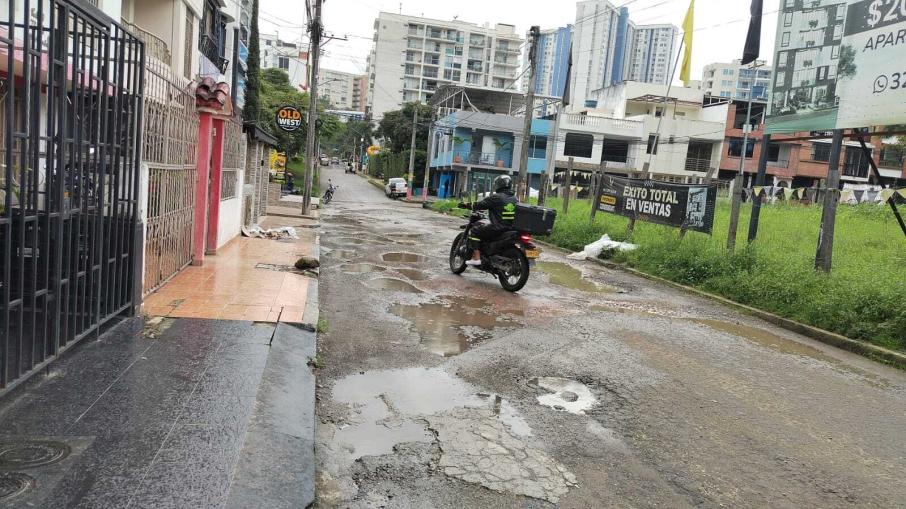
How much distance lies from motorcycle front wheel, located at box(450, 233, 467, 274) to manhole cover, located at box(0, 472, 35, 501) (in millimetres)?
8371

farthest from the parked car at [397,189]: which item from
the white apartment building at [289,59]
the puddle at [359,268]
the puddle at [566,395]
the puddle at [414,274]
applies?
the puddle at [566,395]

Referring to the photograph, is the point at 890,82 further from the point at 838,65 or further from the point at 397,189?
the point at 397,189

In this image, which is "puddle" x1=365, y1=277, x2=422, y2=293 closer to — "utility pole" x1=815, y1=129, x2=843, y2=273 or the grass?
the grass

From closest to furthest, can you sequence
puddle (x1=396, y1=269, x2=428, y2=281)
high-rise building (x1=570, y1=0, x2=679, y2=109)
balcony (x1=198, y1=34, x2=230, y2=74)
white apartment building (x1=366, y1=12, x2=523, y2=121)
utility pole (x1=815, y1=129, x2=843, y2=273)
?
utility pole (x1=815, y1=129, x2=843, y2=273) → puddle (x1=396, y1=269, x2=428, y2=281) → balcony (x1=198, y1=34, x2=230, y2=74) → high-rise building (x1=570, y1=0, x2=679, y2=109) → white apartment building (x1=366, y1=12, x2=523, y2=121)

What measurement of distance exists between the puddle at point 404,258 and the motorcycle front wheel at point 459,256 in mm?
1554

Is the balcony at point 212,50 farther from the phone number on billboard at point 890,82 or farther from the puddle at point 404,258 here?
the phone number on billboard at point 890,82

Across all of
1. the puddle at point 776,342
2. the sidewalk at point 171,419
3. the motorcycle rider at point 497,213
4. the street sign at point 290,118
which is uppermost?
the street sign at point 290,118

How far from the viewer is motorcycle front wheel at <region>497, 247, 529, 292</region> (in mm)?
9812

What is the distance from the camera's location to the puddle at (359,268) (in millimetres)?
10863

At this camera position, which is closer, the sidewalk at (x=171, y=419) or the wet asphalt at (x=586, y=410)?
the sidewalk at (x=171, y=419)

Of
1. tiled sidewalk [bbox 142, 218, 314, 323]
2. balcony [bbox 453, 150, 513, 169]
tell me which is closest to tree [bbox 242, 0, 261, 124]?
balcony [bbox 453, 150, 513, 169]

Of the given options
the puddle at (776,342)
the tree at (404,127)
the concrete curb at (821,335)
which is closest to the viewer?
the puddle at (776,342)

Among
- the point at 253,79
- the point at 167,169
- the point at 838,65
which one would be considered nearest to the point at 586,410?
the point at 167,169

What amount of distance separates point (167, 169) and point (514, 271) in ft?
16.3
